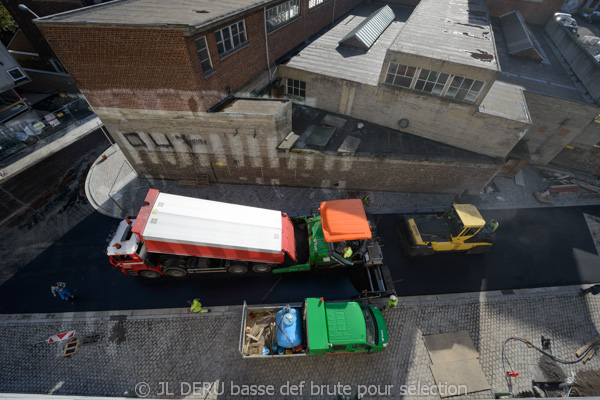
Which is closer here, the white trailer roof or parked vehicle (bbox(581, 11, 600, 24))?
the white trailer roof

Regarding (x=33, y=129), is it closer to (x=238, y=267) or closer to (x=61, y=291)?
(x=61, y=291)

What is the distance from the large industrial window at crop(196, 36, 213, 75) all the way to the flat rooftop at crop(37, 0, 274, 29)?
0.98m

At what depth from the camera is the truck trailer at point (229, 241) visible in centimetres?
1164

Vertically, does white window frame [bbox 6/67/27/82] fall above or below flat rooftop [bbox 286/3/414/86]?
below

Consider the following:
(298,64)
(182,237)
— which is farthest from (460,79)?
(182,237)

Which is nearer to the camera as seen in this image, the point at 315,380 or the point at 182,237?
the point at 315,380

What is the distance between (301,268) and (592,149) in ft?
73.7

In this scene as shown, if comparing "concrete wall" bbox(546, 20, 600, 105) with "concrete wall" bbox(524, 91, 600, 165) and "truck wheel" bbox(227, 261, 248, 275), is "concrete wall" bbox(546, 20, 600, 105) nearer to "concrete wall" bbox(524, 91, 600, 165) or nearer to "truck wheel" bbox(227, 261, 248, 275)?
"concrete wall" bbox(524, 91, 600, 165)

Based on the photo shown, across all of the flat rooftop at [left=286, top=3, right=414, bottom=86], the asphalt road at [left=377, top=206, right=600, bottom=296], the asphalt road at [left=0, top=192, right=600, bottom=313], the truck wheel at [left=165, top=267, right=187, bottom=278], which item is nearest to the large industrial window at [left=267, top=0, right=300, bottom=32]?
the flat rooftop at [left=286, top=3, right=414, bottom=86]

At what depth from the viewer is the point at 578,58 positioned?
20.0 m

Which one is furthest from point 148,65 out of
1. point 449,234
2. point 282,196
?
point 449,234

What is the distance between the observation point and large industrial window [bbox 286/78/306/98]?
1900 centimetres

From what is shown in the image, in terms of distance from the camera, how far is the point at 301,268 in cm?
1261

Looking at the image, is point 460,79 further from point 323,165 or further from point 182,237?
point 182,237
